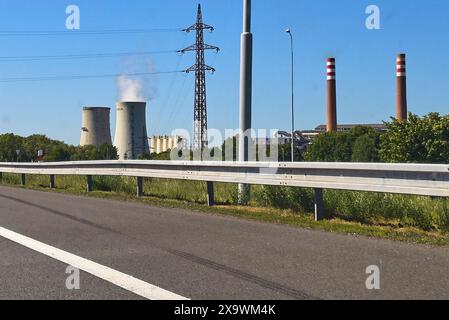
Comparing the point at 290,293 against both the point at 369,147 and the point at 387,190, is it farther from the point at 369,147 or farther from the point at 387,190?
the point at 369,147

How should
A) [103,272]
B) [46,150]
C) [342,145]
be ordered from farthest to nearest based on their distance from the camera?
[46,150] → [342,145] → [103,272]

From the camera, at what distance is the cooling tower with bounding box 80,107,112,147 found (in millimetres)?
87125

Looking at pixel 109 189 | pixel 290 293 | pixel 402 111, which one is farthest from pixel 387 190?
pixel 402 111

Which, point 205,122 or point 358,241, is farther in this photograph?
point 205,122

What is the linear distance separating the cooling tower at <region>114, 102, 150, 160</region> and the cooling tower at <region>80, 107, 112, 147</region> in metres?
6.31

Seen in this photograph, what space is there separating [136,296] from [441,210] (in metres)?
5.43

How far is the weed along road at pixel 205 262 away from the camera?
5.39 metres

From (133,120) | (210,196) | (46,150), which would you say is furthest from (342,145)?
(210,196)

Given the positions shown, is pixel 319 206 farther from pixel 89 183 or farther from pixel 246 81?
pixel 89 183

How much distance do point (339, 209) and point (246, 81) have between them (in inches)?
175

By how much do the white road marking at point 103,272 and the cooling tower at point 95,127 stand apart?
80.6m

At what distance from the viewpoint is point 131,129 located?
7938cm

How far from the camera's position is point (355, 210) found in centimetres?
1011
